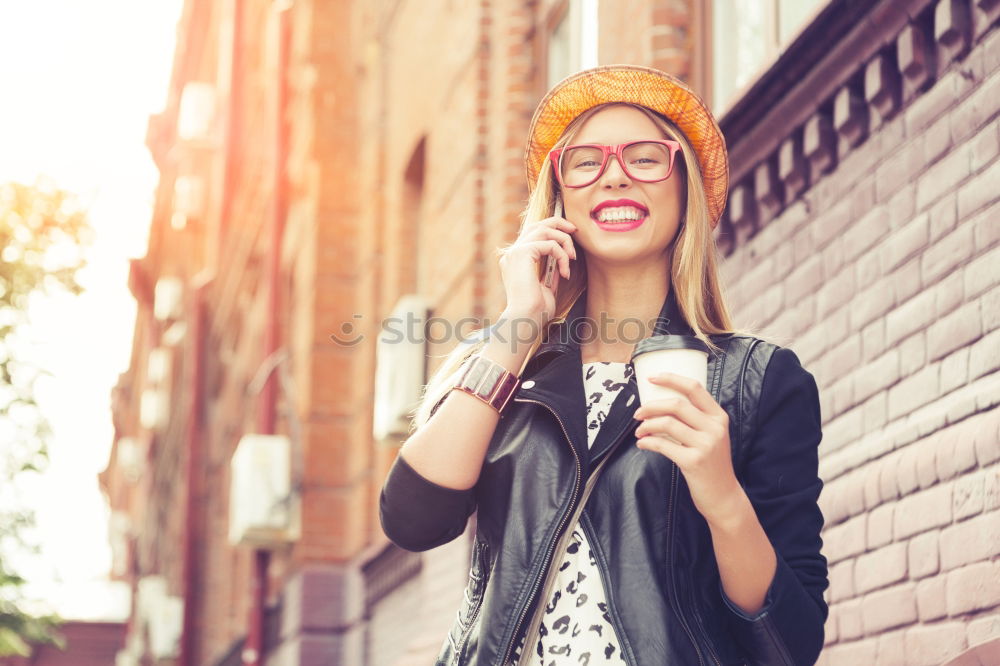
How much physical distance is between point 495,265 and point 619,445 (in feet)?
20.9

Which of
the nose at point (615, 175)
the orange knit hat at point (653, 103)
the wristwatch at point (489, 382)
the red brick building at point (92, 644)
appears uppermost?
the red brick building at point (92, 644)

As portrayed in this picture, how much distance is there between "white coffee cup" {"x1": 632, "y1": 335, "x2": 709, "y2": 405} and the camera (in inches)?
97.7

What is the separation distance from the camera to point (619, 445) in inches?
108

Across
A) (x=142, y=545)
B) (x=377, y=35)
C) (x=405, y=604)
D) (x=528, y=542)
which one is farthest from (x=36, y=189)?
(x=142, y=545)

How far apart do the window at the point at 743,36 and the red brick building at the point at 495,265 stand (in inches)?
0.8

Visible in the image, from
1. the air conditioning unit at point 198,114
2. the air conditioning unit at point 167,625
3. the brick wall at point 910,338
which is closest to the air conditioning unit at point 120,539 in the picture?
the air conditioning unit at point 167,625

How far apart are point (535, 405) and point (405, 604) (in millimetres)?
7913

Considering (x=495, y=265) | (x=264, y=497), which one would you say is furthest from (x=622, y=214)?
(x=264, y=497)

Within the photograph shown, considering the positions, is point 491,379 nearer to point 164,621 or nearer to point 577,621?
point 577,621

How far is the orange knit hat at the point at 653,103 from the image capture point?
3123 mm

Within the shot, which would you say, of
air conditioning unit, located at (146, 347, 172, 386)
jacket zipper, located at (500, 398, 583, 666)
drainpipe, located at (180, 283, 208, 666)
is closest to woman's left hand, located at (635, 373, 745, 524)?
jacket zipper, located at (500, 398, 583, 666)

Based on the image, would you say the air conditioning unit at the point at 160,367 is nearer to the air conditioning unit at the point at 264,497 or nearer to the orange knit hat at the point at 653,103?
the air conditioning unit at the point at 264,497

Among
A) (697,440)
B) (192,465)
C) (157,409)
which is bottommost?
(697,440)

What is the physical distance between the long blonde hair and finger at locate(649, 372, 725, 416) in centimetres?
35
